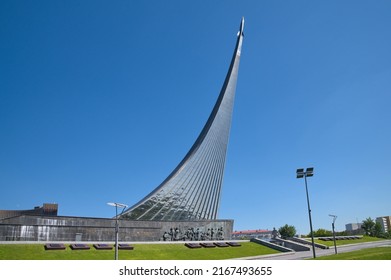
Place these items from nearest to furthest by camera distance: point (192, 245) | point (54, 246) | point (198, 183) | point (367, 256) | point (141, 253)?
point (367, 256)
point (54, 246)
point (141, 253)
point (192, 245)
point (198, 183)

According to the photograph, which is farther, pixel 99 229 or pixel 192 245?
pixel 192 245

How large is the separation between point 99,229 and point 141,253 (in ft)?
15.6

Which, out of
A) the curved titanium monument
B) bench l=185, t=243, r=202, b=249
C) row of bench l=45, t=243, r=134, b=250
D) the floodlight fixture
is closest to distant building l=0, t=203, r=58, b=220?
the curved titanium monument

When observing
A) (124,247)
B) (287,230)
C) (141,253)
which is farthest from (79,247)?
(287,230)

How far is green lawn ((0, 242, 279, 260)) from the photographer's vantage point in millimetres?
18297

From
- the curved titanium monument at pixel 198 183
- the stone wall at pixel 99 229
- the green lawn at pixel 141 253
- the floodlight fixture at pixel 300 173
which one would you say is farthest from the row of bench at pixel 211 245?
the floodlight fixture at pixel 300 173

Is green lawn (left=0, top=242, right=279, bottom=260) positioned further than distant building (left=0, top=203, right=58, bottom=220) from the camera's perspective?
No

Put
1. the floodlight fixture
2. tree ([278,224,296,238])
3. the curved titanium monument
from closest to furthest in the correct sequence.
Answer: the floodlight fixture < the curved titanium monument < tree ([278,224,296,238])

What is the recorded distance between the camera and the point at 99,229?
24422 millimetres

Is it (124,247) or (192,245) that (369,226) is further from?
(124,247)

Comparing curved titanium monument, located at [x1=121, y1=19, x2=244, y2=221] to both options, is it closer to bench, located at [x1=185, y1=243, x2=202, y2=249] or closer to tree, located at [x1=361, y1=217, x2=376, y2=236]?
bench, located at [x1=185, y1=243, x2=202, y2=249]

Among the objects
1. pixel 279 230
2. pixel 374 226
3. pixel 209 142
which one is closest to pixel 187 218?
pixel 209 142

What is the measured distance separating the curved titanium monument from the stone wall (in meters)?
2.50
